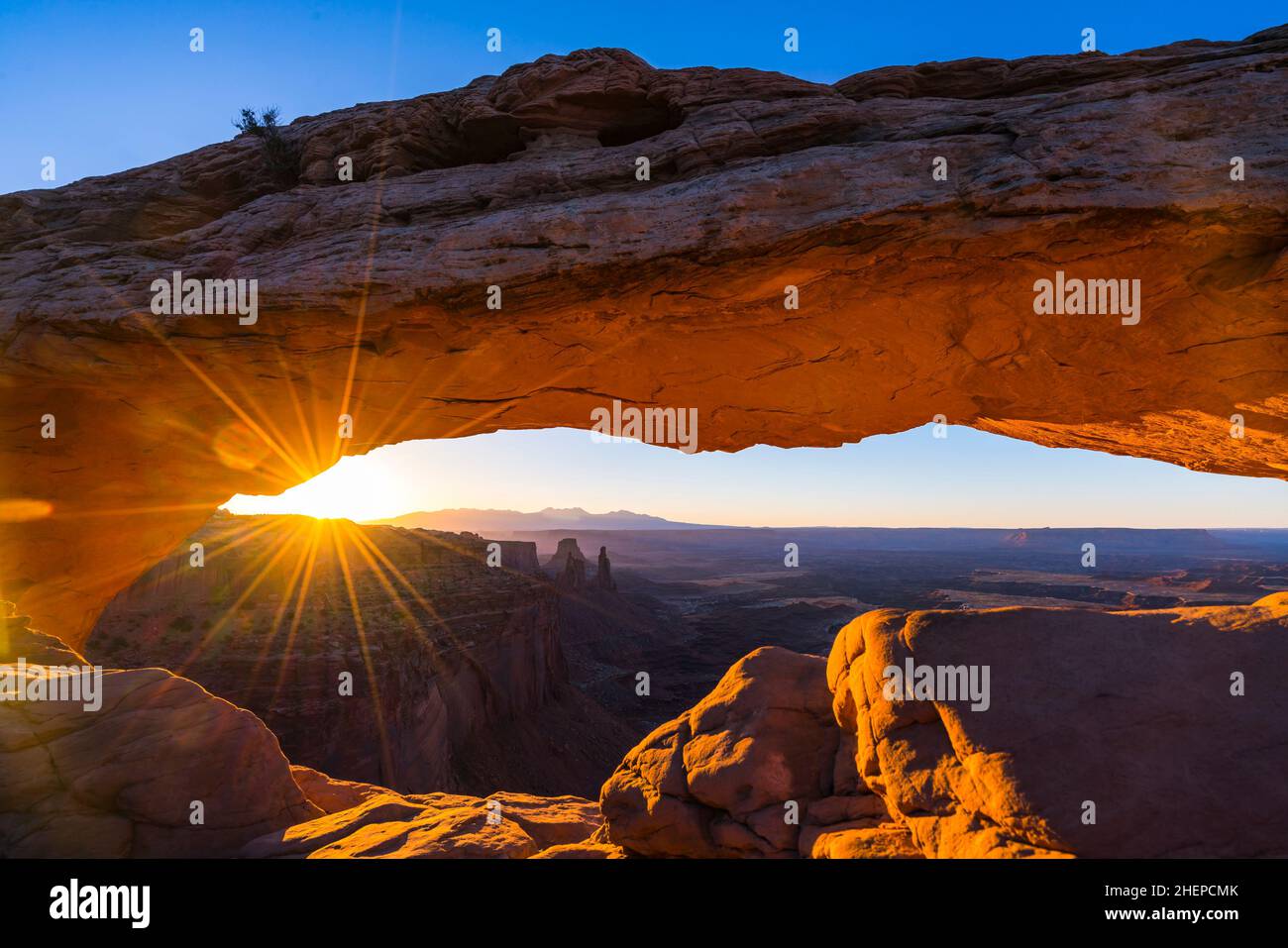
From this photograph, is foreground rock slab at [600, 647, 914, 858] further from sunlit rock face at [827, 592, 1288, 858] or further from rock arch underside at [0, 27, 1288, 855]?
sunlit rock face at [827, 592, 1288, 858]

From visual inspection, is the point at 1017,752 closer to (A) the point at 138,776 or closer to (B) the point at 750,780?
(B) the point at 750,780

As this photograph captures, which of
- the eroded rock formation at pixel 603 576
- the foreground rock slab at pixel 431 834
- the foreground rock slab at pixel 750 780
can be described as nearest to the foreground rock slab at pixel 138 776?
the foreground rock slab at pixel 431 834

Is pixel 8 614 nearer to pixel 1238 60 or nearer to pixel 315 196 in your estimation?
pixel 315 196

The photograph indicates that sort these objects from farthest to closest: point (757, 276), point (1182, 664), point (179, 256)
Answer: point (179, 256), point (757, 276), point (1182, 664)

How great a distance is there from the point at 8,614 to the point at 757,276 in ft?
41.4

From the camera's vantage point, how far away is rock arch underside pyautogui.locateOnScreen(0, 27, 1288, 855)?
14.0 feet

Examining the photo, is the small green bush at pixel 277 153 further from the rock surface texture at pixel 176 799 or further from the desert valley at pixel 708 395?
the rock surface texture at pixel 176 799

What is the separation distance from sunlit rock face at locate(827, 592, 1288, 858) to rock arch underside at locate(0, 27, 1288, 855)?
23mm

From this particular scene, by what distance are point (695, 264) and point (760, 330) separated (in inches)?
65.3

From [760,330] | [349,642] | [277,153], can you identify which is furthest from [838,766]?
[349,642]

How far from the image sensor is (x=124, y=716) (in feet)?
21.1

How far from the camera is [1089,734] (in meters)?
3.69

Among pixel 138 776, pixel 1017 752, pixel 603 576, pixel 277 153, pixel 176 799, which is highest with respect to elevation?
pixel 277 153
